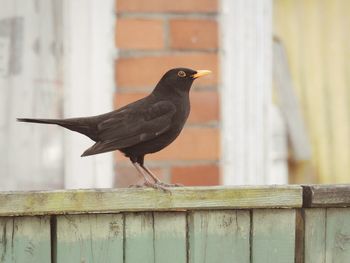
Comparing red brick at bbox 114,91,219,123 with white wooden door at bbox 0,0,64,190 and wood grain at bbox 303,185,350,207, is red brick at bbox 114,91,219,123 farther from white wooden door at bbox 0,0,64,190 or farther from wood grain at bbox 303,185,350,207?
wood grain at bbox 303,185,350,207

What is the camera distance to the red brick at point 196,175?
3842 mm

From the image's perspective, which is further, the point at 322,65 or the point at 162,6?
the point at 322,65

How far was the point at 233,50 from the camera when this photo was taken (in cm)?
402

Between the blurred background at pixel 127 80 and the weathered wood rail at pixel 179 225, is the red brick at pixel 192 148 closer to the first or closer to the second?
the blurred background at pixel 127 80

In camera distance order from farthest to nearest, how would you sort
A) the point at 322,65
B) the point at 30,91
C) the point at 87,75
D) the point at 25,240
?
the point at 322,65, the point at 30,91, the point at 87,75, the point at 25,240

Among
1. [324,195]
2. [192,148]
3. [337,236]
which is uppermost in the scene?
[192,148]

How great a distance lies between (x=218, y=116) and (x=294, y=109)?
73.8 inches

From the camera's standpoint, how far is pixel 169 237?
2.56 meters

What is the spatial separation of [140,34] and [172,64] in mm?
161

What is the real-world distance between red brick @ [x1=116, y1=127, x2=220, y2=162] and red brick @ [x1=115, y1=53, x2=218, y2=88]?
0.65 ft

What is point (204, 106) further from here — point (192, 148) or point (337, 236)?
point (337, 236)

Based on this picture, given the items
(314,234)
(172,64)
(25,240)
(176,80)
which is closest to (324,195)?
(314,234)

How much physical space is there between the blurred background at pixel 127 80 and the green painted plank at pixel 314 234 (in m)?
1.25

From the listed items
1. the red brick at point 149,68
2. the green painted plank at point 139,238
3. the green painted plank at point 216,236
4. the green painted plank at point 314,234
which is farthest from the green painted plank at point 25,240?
the red brick at point 149,68
